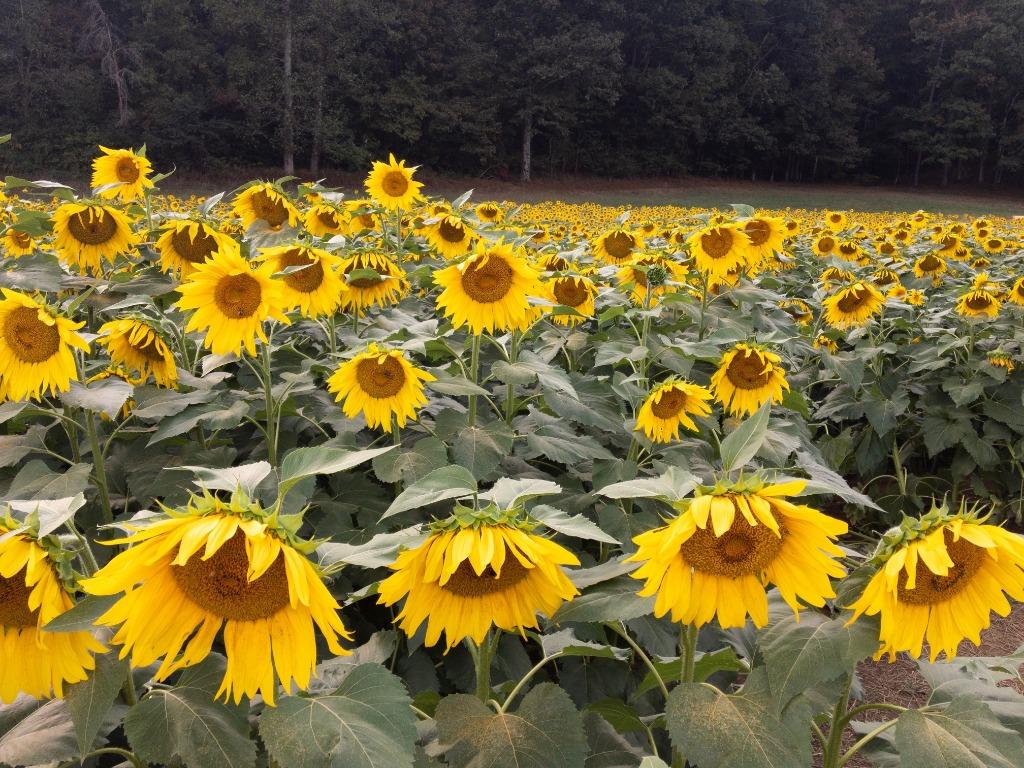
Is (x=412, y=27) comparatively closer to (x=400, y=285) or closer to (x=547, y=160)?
(x=547, y=160)

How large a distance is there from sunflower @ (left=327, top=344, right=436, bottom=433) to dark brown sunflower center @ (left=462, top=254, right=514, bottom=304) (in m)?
0.40

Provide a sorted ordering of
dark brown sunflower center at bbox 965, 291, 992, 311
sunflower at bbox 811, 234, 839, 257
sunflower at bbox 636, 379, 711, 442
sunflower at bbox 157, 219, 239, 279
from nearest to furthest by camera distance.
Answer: sunflower at bbox 636, 379, 711, 442
sunflower at bbox 157, 219, 239, 279
dark brown sunflower center at bbox 965, 291, 992, 311
sunflower at bbox 811, 234, 839, 257

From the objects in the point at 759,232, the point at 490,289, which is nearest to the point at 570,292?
the point at 490,289

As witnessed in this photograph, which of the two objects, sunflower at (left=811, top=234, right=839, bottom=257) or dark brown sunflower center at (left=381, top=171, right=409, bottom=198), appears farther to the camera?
sunflower at (left=811, top=234, right=839, bottom=257)

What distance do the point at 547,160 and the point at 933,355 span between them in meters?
36.7

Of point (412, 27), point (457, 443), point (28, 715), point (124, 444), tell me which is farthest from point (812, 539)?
point (412, 27)

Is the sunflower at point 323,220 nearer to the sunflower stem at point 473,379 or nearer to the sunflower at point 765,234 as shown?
the sunflower stem at point 473,379

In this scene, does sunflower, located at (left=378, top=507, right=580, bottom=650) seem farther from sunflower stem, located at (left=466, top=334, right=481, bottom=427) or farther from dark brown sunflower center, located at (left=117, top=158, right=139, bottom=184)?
dark brown sunflower center, located at (left=117, top=158, right=139, bottom=184)

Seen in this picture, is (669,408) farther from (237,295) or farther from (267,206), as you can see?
(267,206)

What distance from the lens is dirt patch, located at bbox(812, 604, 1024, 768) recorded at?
323 cm

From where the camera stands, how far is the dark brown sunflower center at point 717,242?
346 cm

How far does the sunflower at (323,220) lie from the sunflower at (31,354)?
1938mm

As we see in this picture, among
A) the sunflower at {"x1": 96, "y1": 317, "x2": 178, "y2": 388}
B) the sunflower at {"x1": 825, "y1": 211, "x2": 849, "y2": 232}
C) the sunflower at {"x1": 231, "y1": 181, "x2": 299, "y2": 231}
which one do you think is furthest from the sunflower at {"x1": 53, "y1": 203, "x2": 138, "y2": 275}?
the sunflower at {"x1": 825, "y1": 211, "x2": 849, "y2": 232}

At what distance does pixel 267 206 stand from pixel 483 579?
242cm
